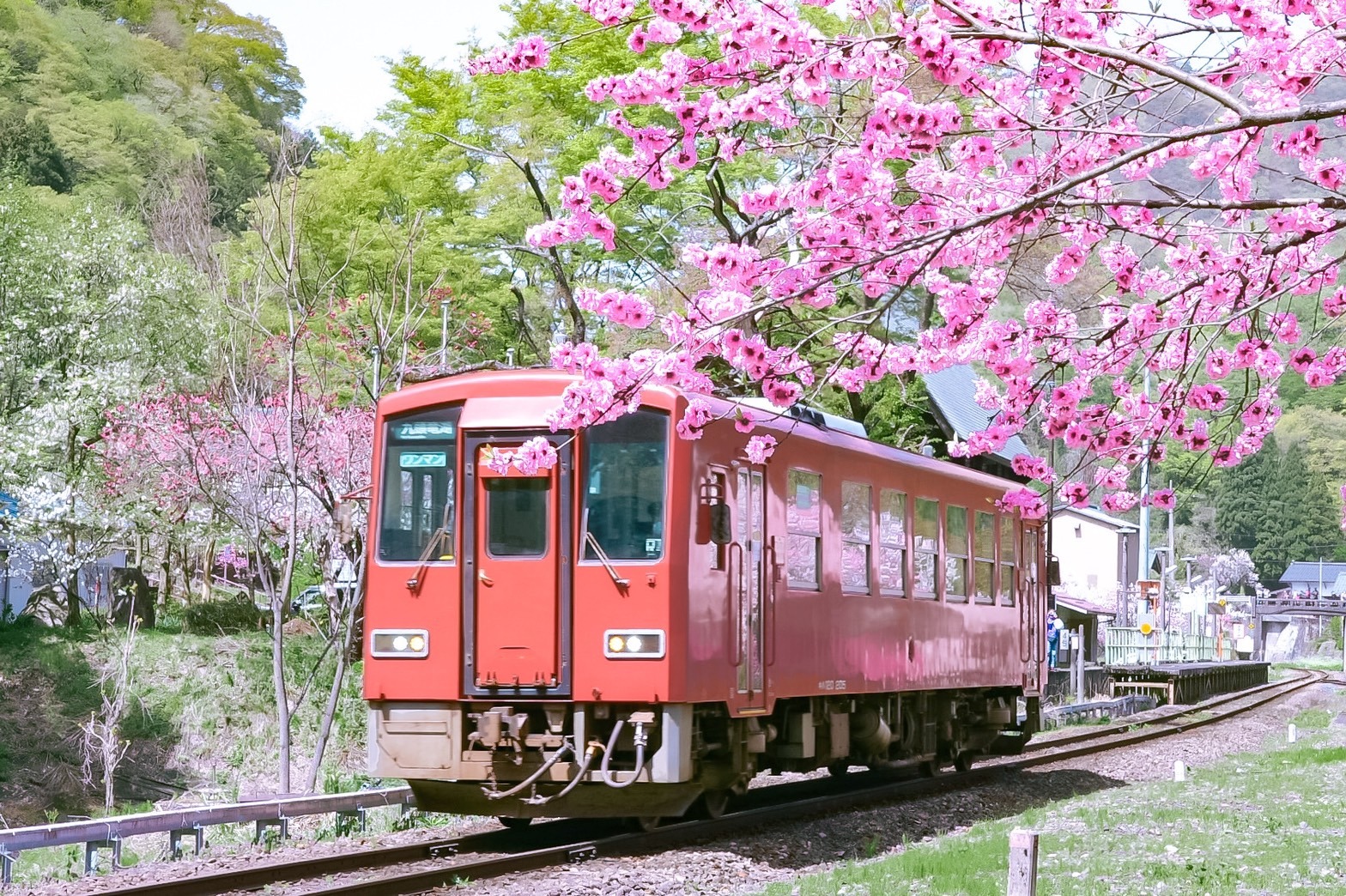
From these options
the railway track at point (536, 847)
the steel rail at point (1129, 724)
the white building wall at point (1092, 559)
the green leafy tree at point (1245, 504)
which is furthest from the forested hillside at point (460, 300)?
the green leafy tree at point (1245, 504)

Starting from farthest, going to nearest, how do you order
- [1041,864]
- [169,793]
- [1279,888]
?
[169,793]
[1041,864]
[1279,888]

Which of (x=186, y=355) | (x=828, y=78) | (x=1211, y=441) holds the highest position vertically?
(x=186, y=355)

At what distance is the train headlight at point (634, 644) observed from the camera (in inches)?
370

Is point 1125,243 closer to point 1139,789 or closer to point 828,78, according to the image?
point 828,78

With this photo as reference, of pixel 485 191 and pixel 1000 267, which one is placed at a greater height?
pixel 485 191

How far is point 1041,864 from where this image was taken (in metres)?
9.19

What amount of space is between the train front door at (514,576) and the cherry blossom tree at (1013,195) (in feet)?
6.90

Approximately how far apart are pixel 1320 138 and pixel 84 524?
81.0 ft

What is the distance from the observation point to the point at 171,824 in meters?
9.44

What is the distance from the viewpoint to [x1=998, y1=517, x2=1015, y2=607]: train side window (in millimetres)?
16000

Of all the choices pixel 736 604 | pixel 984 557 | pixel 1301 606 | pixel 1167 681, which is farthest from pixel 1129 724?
pixel 1301 606

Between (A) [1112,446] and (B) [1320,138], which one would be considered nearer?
(B) [1320,138]

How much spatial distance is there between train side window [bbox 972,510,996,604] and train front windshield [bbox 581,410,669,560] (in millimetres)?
6150

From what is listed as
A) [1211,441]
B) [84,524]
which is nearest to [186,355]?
[84,524]
